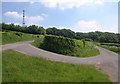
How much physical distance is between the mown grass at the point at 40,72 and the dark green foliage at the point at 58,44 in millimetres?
8890

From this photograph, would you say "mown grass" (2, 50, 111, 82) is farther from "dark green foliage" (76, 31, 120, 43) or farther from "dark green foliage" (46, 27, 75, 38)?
"dark green foliage" (76, 31, 120, 43)

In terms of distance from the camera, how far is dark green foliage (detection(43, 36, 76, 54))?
24891 mm

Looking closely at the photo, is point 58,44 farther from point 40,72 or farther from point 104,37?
point 104,37

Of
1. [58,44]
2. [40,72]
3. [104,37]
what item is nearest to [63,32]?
[104,37]

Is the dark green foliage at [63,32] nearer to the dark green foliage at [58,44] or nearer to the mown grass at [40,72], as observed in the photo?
the dark green foliage at [58,44]

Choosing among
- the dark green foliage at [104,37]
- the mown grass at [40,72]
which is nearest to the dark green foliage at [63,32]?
the dark green foliage at [104,37]

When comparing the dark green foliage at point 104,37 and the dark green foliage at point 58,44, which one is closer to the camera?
the dark green foliage at point 58,44

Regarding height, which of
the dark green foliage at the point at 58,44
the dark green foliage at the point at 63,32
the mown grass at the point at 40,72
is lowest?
the mown grass at the point at 40,72

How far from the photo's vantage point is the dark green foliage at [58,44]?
980 inches

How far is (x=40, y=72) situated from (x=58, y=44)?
12.0 metres

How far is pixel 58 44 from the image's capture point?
25.3m

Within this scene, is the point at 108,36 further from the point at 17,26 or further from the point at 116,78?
the point at 116,78

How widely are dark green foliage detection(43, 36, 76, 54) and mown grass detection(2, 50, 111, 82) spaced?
8890mm

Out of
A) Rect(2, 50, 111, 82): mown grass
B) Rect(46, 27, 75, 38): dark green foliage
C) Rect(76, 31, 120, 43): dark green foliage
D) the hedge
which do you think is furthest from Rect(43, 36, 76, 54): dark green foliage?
Rect(76, 31, 120, 43): dark green foliage
